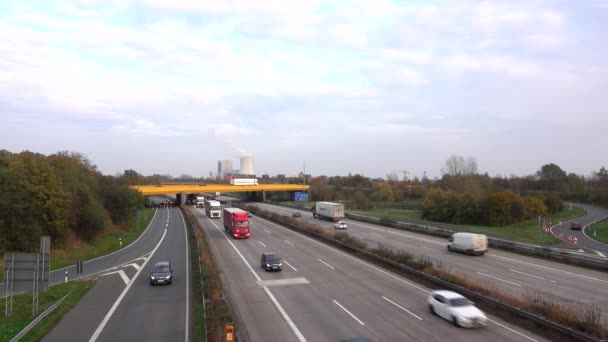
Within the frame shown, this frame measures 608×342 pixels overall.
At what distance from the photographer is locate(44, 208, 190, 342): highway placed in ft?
64.5

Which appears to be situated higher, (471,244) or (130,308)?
(471,244)

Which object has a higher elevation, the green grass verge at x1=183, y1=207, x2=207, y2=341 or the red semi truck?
the red semi truck

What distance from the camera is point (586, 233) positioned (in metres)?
69.2

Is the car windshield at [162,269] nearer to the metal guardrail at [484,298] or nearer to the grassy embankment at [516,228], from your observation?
the metal guardrail at [484,298]

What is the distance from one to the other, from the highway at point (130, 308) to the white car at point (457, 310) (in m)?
10.9

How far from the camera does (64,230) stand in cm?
4781

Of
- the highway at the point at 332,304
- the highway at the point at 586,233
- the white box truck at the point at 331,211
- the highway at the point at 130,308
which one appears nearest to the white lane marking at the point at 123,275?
the highway at the point at 130,308

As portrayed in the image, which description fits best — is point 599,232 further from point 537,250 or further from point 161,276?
point 161,276

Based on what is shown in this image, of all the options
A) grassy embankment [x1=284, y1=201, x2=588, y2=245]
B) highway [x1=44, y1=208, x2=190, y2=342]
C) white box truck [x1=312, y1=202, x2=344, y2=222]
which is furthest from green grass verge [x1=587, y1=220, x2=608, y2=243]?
highway [x1=44, y1=208, x2=190, y2=342]

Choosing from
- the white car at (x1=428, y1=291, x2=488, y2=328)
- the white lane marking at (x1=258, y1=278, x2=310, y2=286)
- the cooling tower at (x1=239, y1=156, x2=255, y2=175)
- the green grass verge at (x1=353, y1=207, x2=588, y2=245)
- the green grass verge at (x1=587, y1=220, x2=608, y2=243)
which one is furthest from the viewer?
the cooling tower at (x1=239, y1=156, x2=255, y2=175)

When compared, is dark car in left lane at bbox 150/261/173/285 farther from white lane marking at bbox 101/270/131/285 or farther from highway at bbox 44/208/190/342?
white lane marking at bbox 101/270/131/285

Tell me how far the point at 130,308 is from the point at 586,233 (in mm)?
69012

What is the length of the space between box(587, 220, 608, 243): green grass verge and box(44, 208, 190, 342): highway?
56202mm

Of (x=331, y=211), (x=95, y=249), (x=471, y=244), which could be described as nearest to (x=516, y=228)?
(x=331, y=211)
